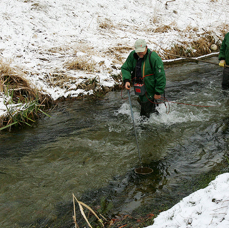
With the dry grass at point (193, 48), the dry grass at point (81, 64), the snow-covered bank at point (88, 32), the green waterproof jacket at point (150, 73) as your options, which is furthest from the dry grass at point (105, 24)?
the green waterproof jacket at point (150, 73)

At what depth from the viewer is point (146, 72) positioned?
504 centimetres

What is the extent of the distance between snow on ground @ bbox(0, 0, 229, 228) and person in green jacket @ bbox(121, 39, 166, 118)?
10.1 feet

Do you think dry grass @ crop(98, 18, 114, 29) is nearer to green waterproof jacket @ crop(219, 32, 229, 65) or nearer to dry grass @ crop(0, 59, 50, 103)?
dry grass @ crop(0, 59, 50, 103)

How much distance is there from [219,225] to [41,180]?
306cm

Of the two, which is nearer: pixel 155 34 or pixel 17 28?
pixel 17 28

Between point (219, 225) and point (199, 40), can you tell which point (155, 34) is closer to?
point (199, 40)

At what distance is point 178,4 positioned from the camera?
16250 millimetres

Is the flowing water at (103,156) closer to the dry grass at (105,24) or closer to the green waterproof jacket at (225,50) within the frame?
the green waterproof jacket at (225,50)

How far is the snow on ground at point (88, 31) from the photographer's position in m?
8.34

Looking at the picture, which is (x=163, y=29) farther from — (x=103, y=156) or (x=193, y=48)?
(x=103, y=156)

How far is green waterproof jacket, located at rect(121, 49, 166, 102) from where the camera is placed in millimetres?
4844

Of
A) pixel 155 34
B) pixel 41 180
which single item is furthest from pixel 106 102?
pixel 155 34

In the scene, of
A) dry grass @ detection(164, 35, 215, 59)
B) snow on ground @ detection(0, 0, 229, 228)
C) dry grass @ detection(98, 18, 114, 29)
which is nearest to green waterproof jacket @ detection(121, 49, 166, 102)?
snow on ground @ detection(0, 0, 229, 228)

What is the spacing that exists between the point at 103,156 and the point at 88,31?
900cm
